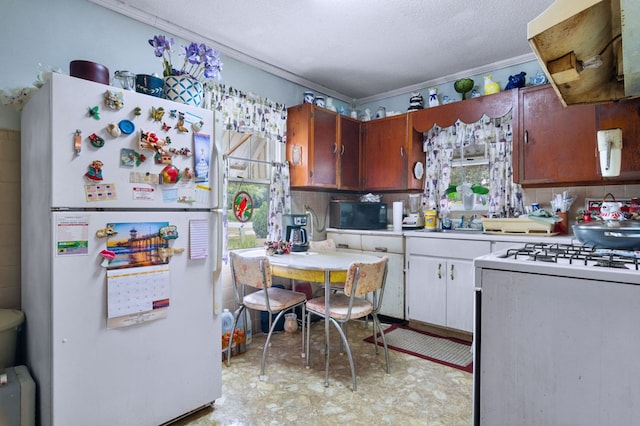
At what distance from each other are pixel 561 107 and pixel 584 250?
1941mm

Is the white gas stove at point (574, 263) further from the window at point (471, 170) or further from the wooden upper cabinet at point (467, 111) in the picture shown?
the window at point (471, 170)

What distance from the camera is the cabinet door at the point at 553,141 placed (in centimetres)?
264

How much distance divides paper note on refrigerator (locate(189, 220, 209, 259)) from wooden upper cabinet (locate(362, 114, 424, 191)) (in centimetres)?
236

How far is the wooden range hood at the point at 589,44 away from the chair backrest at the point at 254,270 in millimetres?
1867

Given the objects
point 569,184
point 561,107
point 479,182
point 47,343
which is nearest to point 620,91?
point 561,107

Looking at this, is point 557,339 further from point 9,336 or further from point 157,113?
point 9,336

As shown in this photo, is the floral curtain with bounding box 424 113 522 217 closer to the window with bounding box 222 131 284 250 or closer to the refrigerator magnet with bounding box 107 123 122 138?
the window with bounding box 222 131 284 250

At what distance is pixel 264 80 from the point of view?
11.1ft

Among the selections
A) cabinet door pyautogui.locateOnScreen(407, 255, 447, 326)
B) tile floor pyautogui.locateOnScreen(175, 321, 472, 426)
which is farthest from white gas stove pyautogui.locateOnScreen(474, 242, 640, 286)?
cabinet door pyautogui.locateOnScreen(407, 255, 447, 326)

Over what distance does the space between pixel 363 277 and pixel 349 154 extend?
1958 mm

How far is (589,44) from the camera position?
Answer: 1.23 metres

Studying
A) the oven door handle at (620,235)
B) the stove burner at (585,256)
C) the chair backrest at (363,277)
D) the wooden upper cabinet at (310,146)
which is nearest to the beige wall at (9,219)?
the chair backrest at (363,277)

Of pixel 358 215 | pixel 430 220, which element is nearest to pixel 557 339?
pixel 430 220

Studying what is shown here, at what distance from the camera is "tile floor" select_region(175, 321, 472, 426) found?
193cm
